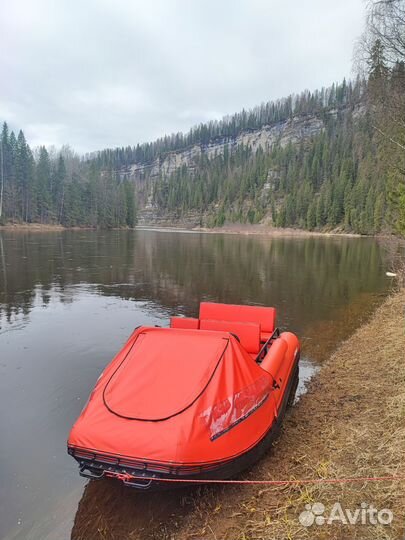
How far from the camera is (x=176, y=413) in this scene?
412 centimetres

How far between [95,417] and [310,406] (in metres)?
3.88

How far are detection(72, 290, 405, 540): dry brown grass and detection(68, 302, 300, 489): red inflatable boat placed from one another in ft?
1.17

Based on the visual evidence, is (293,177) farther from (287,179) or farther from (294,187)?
(294,187)

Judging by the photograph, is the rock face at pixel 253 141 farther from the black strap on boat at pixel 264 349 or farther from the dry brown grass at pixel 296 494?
the dry brown grass at pixel 296 494

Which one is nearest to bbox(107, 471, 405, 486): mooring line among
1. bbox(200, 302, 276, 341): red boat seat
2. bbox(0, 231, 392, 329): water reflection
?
bbox(200, 302, 276, 341): red boat seat

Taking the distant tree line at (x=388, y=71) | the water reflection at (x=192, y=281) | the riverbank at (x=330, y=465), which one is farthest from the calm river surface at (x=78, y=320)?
the distant tree line at (x=388, y=71)

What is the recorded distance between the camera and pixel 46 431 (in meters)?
6.27


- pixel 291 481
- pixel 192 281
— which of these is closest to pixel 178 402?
pixel 291 481

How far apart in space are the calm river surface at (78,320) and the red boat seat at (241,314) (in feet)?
5.38

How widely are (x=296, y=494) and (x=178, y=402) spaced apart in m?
1.47

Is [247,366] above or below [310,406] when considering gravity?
above

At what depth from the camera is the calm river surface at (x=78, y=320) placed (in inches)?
195

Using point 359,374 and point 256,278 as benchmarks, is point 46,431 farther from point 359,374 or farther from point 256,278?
point 256,278

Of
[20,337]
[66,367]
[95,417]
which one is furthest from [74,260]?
[95,417]
